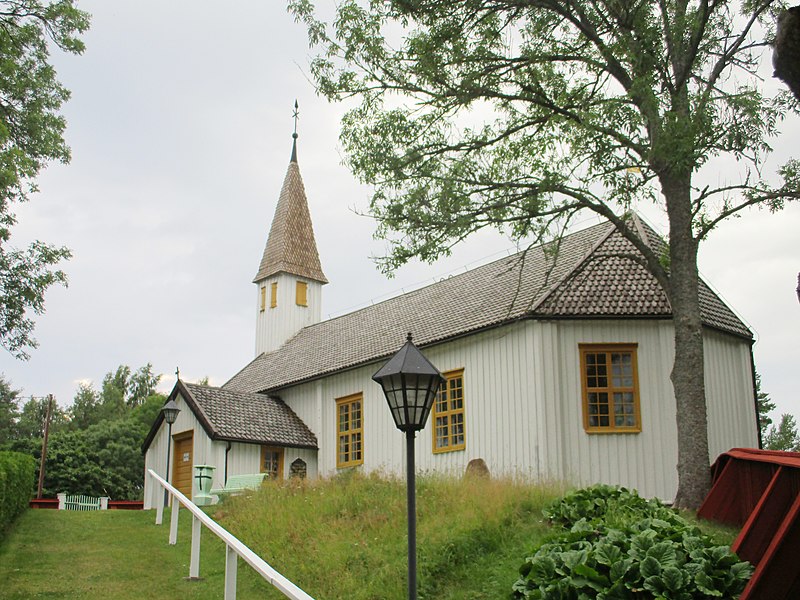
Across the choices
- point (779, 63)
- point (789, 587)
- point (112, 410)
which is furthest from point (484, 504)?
point (112, 410)

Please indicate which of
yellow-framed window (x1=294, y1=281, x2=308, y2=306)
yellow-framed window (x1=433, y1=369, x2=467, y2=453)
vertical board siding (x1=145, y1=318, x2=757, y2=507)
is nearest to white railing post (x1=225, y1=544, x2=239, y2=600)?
vertical board siding (x1=145, y1=318, x2=757, y2=507)

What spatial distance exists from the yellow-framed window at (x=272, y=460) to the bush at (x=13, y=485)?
675 cm

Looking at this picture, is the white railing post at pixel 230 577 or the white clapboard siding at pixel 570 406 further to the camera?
the white clapboard siding at pixel 570 406

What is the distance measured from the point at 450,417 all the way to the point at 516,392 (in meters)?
2.37

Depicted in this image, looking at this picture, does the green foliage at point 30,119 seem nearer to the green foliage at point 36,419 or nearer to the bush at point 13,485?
the bush at point 13,485

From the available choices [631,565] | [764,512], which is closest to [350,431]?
[631,565]

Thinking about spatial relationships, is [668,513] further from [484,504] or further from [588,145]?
[588,145]

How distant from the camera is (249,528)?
13453 mm

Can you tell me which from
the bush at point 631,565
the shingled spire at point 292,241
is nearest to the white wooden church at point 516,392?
the bush at point 631,565

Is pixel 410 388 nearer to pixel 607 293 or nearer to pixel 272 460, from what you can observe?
pixel 607 293

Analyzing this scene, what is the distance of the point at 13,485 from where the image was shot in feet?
48.8

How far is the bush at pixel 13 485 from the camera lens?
43.8ft

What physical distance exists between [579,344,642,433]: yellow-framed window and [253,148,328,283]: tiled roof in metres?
17.9

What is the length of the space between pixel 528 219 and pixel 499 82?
2.90m
